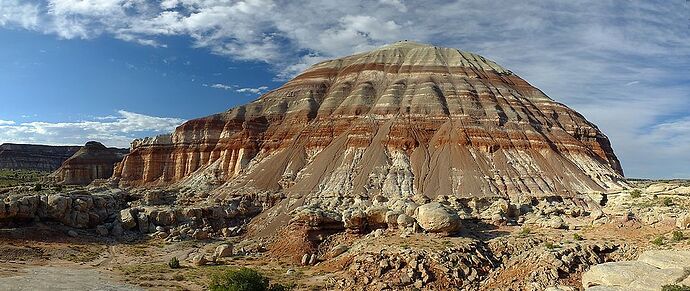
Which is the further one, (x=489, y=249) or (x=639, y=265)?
(x=489, y=249)

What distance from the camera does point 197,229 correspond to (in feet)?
161

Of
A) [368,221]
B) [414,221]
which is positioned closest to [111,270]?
[368,221]

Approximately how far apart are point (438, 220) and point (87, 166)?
8470cm

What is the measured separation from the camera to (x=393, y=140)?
212 feet

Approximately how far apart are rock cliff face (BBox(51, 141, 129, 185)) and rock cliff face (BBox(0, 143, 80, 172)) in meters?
51.9

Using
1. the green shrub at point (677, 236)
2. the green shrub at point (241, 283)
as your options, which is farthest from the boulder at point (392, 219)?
the green shrub at point (677, 236)

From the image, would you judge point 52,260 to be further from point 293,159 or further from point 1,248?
point 293,159

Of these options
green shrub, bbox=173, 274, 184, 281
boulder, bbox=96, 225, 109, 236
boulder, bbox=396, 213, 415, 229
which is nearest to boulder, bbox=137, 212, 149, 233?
boulder, bbox=96, 225, 109, 236

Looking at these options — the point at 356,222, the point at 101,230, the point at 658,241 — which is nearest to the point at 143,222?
the point at 101,230

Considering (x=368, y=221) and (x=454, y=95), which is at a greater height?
(x=454, y=95)

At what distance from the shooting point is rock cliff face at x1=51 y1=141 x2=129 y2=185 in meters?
96.4

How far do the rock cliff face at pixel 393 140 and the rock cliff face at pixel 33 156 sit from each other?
83.5m

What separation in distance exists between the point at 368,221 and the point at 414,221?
4.13 m

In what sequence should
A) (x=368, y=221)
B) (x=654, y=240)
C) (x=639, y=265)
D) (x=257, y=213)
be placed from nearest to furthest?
(x=639, y=265) → (x=654, y=240) → (x=368, y=221) → (x=257, y=213)
